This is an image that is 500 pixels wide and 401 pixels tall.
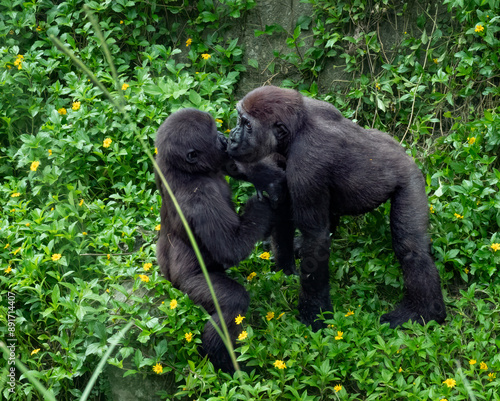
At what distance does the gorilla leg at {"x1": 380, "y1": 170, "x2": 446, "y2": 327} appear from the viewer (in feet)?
15.5

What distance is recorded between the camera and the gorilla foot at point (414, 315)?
15.5 feet

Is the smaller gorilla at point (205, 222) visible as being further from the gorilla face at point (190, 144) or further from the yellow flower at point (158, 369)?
the yellow flower at point (158, 369)

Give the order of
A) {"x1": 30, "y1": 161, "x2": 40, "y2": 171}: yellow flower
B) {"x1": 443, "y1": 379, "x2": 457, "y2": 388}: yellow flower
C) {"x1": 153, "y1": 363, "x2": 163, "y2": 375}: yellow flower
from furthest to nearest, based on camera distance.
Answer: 1. {"x1": 30, "y1": 161, "x2": 40, "y2": 171}: yellow flower
2. {"x1": 153, "y1": 363, "x2": 163, "y2": 375}: yellow flower
3. {"x1": 443, "y1": 379, "x2": 457, "y2": 388}: yellow flower

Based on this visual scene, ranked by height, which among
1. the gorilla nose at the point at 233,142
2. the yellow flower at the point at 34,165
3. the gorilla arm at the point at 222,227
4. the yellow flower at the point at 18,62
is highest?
the yellow flower at the point at 18,62

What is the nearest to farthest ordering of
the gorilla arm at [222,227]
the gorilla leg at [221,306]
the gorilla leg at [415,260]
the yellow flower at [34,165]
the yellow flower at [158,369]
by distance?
the yellow flower at [158,369] < the gorilla leg at [221,306] < the gorilla arm at [222,227] < the gorilla leg at [415,260] < the yellow flower at [34,165]

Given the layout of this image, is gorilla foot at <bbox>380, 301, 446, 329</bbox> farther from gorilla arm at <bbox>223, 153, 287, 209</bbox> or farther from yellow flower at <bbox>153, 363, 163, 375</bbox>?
yellow flower at <bbox>153, 363, 163, 375</bbox>

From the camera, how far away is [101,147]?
20.1 feet

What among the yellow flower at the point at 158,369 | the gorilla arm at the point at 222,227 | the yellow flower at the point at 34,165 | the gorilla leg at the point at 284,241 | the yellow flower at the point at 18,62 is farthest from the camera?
the yellow flower at the point at 18,62

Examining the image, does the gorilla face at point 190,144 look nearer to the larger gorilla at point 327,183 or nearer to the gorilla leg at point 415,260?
the larger gorilla at point 327,183

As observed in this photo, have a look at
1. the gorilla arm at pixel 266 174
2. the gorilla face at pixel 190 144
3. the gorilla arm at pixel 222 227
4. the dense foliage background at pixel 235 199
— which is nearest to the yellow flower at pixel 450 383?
the dense foliage background at pixel 235 199

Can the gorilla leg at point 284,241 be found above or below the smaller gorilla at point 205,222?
below

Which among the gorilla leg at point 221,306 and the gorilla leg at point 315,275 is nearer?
the gorilla leg at point 221,306

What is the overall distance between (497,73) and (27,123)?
5.28m

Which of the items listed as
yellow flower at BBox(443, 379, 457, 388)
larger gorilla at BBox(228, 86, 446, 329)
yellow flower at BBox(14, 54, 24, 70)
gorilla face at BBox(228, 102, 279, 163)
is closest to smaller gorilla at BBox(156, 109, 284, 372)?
gorilla face at BBox(228, 102, 279, 163)
